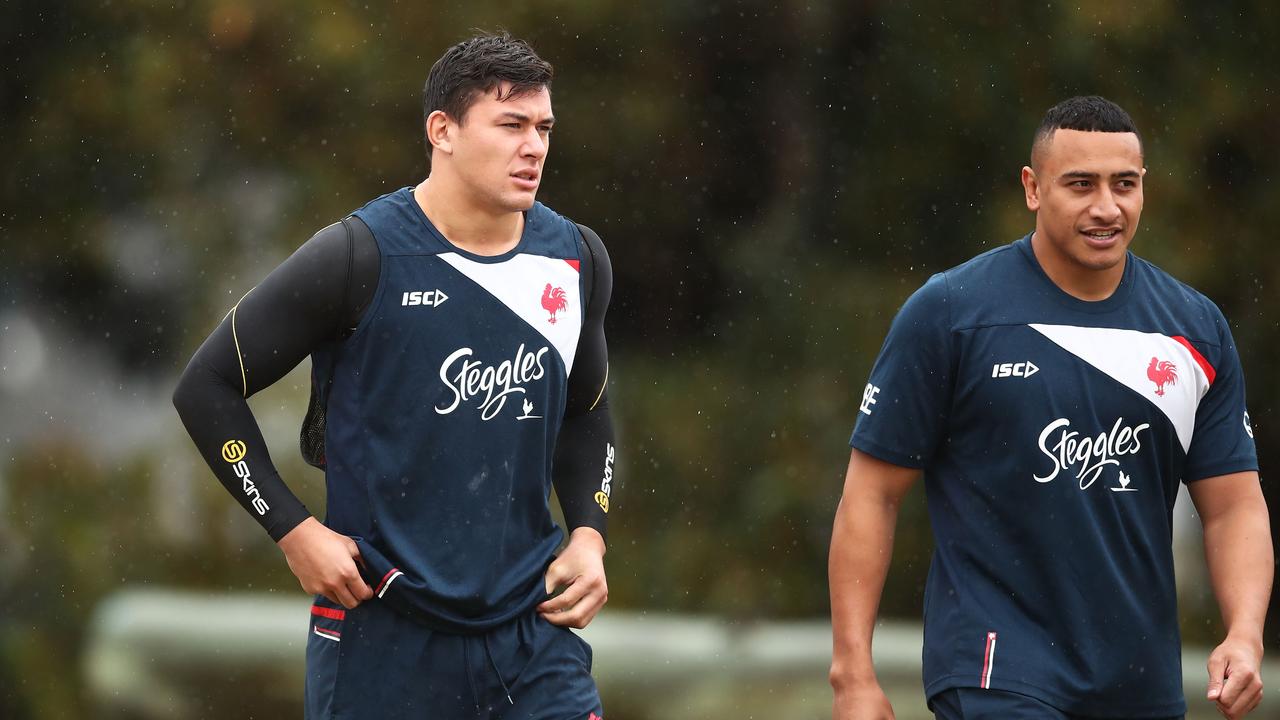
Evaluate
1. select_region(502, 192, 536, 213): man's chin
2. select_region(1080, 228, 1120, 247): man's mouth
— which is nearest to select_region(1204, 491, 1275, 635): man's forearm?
select_region(1080, 228, 1120, 247): man's mouth

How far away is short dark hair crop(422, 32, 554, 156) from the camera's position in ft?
13.4

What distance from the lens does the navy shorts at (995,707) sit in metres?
3.97

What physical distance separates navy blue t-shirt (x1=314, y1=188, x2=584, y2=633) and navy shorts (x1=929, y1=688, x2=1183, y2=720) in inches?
39.0

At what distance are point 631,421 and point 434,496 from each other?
8623 mm

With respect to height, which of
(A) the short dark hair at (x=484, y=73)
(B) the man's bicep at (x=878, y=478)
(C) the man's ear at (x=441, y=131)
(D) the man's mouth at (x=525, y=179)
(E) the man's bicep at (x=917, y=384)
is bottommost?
(B) the man's bicep at (x=878, y=478)

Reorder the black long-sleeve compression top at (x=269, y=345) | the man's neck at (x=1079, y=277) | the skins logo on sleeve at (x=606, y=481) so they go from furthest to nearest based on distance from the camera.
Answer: the skins logo on sleeve at (x=606, y=481) → the man's neck at (x=1079, y=277) → the black long-sleeve compression top at (x=269, y=345)

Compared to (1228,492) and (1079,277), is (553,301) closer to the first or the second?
(1079,277)

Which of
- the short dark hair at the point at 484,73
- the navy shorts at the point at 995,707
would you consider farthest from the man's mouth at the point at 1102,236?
the short dark hair at the point at 484,73

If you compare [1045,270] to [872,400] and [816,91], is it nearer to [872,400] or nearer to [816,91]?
[872,400]

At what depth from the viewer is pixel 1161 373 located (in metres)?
4.20

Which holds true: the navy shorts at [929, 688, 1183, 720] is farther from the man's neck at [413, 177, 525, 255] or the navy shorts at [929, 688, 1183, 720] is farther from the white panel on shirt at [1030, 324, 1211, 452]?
the man's neck at [413, 177, 525, 255]

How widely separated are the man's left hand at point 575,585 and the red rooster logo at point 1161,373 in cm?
135

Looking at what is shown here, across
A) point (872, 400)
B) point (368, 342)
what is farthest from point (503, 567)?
point (872, 400)

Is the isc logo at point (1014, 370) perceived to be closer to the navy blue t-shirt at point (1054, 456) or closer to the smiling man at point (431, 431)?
the navy blue t-shirt at point (1054, 456)
